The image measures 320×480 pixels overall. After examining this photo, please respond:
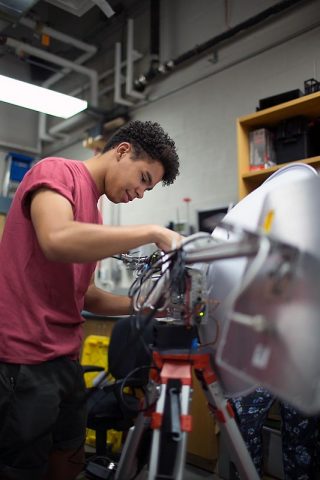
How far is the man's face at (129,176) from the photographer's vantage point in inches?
44.9

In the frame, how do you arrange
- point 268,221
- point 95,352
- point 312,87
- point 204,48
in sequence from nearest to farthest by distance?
point 268,221 < point 312,87 < point 95,352 < point 204,48

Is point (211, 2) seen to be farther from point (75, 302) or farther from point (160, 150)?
point (75, 302)

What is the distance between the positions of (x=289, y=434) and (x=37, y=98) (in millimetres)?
3211

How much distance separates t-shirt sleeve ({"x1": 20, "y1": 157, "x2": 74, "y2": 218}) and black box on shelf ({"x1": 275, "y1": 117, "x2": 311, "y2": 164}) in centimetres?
163

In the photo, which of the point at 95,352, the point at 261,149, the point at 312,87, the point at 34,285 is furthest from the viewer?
the point at 95,352

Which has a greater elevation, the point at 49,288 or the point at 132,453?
the point at 49,288

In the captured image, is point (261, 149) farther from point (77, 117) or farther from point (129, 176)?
point (77, 117)

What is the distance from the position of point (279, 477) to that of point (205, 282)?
160 cm

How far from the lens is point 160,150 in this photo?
1165mm

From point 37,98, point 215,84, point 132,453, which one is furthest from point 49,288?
point 37,98

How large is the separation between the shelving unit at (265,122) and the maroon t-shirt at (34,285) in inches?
60.7

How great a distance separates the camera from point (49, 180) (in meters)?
0.93

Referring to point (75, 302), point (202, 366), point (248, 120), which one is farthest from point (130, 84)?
point (202, 366)

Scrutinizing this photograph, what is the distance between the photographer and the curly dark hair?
3.79 feet
